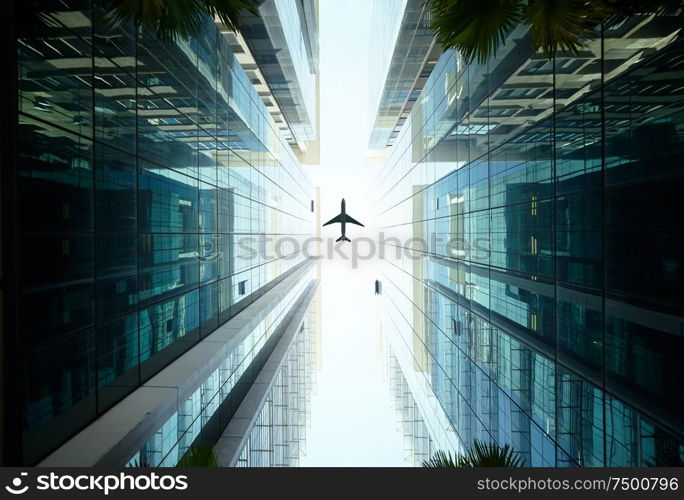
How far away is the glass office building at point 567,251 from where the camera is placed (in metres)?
5.97

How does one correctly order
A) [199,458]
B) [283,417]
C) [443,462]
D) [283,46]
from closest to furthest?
[199,458], [443,462], [283,46], [283,417]

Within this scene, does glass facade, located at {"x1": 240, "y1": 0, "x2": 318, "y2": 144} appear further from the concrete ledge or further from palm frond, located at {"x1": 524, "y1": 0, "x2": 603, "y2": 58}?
the concrete ledge

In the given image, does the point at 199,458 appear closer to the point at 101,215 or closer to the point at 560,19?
the point at 101,215

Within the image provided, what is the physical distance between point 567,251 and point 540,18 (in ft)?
15.3

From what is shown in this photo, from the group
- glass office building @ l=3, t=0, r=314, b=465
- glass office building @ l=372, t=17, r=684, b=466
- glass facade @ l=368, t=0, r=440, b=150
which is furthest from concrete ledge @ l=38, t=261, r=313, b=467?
glass facade @ l=368, t=0, r=440, b=150

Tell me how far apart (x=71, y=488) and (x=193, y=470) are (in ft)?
6.20

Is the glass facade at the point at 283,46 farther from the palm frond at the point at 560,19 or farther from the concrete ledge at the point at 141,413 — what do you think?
the concrete ledge at the point at 141,413

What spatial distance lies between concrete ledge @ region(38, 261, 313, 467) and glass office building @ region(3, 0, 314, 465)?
0.24 m

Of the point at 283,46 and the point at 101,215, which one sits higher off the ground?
the point at 283,46

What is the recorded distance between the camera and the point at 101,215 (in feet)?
26.6

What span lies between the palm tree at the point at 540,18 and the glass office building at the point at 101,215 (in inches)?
263

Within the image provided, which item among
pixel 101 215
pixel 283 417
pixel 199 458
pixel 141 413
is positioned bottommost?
pixel 283 417

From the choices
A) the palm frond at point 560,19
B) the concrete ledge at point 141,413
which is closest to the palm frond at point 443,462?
the concrete ledge at point 141,413

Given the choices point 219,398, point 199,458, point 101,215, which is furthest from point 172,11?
point 219,398
